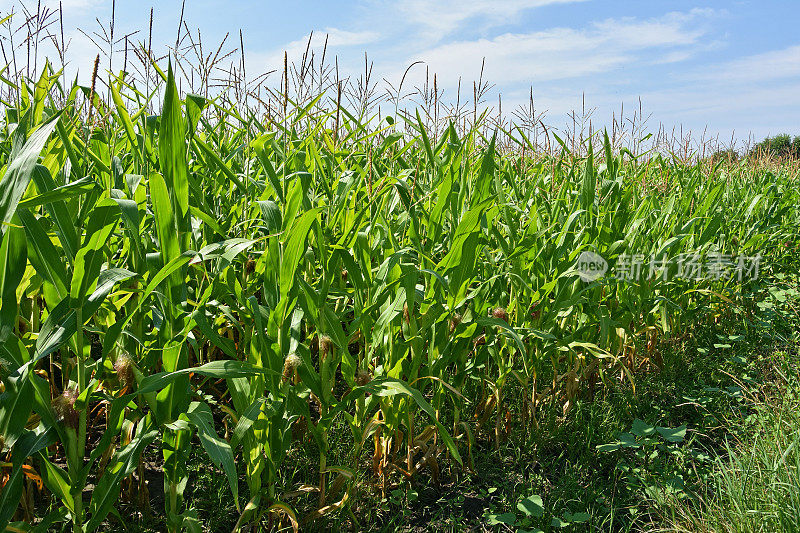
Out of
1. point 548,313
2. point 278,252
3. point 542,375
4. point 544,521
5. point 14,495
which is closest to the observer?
point 14,495

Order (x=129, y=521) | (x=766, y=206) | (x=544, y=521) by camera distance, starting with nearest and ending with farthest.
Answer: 1. (x=129, y=521)
2. (x=544, y=521)
3. (x=766, y=206)

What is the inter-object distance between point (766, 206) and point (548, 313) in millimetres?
3215

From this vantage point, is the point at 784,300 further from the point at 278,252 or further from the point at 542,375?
the point at 278,252

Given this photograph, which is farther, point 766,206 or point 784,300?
point 766,206

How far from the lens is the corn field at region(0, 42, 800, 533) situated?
1064mm

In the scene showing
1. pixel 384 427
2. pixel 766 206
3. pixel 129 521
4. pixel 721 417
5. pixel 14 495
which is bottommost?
pixel 721 417

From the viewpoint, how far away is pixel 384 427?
164 cm

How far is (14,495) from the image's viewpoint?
1.05 m

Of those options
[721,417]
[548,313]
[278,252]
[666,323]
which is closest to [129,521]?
[278,252]

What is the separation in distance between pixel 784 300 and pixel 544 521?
3088 mm

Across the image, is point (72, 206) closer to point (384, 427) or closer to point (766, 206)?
point (384, 427)

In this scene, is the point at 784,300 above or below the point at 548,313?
below

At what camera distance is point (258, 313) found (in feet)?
3.93

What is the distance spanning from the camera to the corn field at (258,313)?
1064 mm
